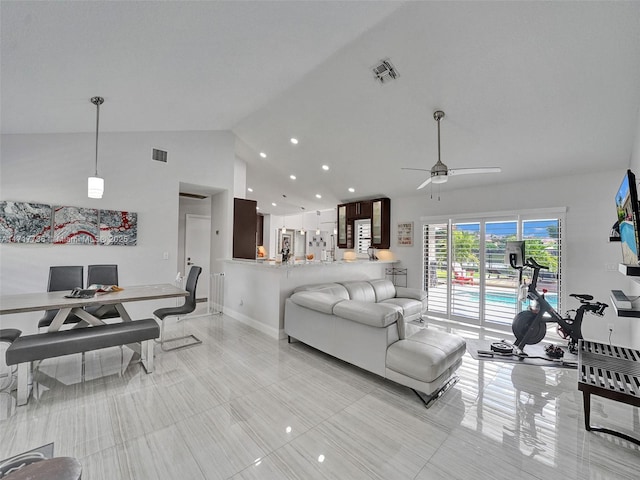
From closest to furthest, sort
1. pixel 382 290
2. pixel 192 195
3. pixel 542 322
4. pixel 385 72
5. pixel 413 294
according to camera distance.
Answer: pixel 385 72 → pixel 542 322 → pixel 382 290 → pixel 413 294 → pixel 192 195

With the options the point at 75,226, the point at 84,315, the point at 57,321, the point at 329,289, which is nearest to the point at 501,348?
the point at 329,289

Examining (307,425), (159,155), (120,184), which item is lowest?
(307,425)

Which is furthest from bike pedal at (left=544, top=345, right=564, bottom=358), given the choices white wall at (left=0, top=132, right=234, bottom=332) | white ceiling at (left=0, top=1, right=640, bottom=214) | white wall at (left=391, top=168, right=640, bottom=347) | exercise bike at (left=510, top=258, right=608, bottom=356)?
white wall at (left=0, top=132, right=234, bottom=332)

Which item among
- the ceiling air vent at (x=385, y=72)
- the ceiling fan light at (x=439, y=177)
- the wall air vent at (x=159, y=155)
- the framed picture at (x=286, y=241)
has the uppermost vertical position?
the ceiling air vent at (x=385, y=72)

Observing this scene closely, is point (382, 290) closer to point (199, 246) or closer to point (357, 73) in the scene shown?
point (357, 73)

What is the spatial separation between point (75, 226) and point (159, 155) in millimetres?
1693

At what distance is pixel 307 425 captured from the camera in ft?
7.13

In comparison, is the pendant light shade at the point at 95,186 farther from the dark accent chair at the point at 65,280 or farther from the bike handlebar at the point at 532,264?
the bike handlebar at the point at 532,264

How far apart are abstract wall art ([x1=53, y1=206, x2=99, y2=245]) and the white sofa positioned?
3.22 m

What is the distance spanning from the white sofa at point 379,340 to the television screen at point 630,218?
61.2 inches

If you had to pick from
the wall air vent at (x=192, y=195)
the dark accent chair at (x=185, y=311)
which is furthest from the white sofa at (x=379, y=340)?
the wall air vent at (x=192, y=195)

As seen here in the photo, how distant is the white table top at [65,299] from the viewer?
→ 249cm

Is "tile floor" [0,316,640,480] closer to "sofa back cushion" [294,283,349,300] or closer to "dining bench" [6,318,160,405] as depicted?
"dining bench" [6,318,160,405]

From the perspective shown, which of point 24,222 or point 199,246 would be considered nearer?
point 24,222
